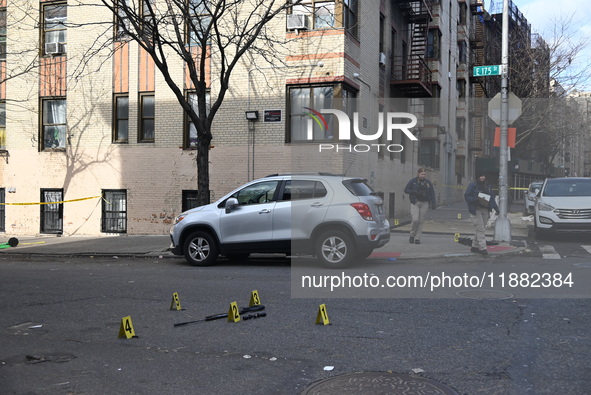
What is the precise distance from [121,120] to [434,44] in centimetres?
1689

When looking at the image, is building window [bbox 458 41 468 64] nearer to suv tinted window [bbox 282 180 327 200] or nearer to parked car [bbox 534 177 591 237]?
parked car [bbox 534 177 591 237]

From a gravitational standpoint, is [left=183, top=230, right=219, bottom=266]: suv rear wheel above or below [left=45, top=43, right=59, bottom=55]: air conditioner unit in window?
below

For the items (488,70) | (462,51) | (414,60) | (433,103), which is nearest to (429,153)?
(433,103)

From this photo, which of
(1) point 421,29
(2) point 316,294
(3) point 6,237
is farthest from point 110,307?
(1) point 421,29

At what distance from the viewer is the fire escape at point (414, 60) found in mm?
23500

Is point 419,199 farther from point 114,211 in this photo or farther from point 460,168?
point 460,168

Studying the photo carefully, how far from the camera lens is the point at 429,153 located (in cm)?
3084

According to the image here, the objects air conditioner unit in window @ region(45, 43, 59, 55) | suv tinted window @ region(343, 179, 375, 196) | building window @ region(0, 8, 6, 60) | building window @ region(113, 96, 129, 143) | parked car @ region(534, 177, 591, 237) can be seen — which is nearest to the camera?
suv tinted window @ region(343, 179, 375, 196)

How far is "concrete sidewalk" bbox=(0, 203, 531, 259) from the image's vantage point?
13.9m

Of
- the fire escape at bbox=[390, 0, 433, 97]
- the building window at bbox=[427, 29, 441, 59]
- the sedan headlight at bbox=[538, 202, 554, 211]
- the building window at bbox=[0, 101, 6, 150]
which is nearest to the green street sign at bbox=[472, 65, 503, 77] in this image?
the sedan headlight at bbox=[538, 202, 554, 211]

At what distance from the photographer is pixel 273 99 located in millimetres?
18375

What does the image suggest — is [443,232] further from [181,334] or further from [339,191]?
[181,334]

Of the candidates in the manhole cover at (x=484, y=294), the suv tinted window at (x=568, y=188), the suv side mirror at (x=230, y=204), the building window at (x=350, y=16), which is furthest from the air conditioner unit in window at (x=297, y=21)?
the manhole cover at (x=484, y=294)

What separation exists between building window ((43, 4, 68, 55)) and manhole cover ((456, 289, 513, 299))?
A: 16.6 m
